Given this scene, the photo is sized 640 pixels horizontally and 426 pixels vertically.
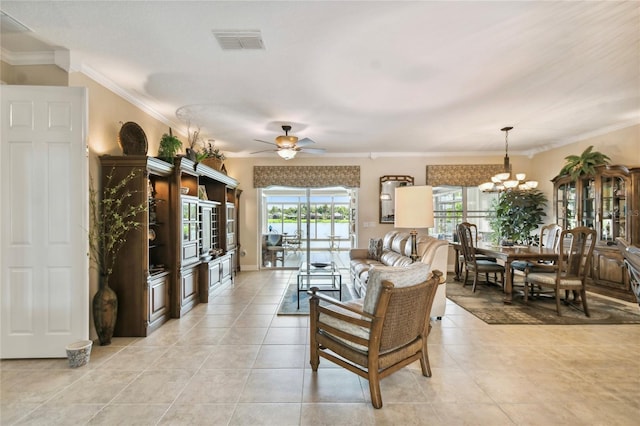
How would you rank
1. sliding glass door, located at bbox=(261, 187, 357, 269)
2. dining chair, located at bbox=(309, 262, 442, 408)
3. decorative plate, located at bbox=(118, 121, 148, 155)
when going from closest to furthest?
dining chair, located at bbox=(309, 262, 442, 408), decorative plate, located at bbox=(118, 121, 148, 155), sliding glass door, located at bbox=(261, 187, 357, 269)

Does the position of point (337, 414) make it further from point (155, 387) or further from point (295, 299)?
point (295, 299)

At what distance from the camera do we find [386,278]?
2.01 metres

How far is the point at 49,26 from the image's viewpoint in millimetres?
2396

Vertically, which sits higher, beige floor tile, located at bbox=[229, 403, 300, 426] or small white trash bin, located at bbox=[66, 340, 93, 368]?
small white trash bin, located at bbox=[66, 340, 93, 368]

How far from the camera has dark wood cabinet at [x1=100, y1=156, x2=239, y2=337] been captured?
3.21 metres

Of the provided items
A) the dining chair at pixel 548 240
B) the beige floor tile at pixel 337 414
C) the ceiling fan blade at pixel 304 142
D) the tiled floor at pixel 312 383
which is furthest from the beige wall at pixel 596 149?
the beige floor tile at pixel 337 414

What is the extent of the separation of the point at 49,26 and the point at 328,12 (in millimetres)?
2263

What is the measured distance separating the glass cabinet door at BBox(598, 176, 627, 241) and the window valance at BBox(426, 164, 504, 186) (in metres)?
2.14

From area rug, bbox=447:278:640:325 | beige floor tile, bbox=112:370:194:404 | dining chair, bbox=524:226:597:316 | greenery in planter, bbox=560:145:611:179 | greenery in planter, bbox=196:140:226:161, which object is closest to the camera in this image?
beige floor tile, bbox=112:370:194:404

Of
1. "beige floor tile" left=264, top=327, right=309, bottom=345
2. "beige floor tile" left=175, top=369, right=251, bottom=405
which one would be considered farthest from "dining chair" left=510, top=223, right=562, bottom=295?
"beige floor tile" left=175, top=369, right=251, bottom=405

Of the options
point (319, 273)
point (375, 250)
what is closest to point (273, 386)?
point (319, 273)

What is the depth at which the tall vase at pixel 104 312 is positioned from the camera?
296cm

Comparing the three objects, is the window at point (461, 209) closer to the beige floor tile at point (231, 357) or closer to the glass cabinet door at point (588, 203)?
the glass cabinet door at point (588, 203)

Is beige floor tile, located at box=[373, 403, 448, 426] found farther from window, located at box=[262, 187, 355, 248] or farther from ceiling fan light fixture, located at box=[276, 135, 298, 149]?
window, located at box=[262, 187, 355, 248]
